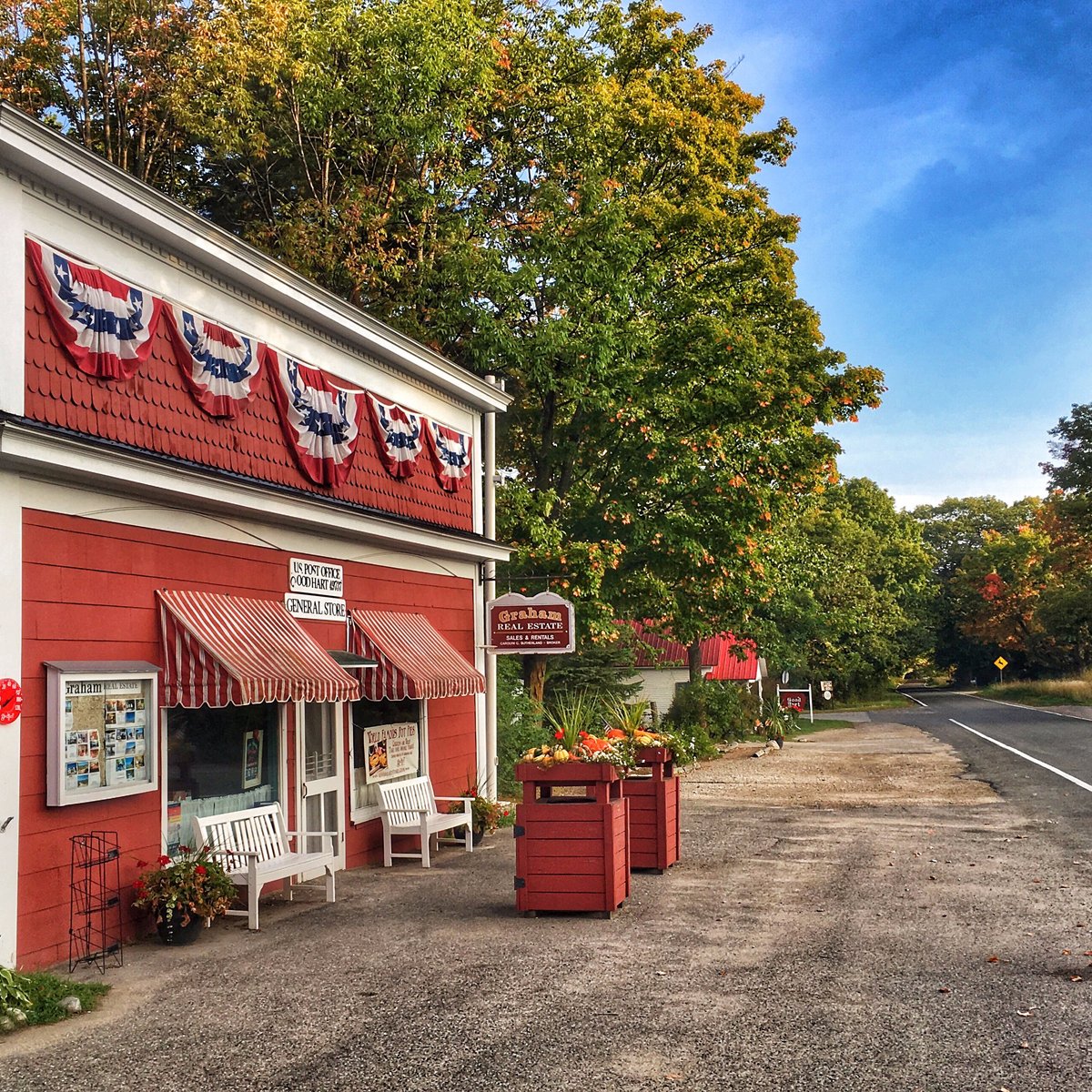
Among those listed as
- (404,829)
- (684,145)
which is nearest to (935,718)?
(684,145)

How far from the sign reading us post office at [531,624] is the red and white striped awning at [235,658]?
465 centimetres

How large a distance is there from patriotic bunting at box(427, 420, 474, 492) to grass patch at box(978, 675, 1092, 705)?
45.7 metres

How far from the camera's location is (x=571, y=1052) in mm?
6566

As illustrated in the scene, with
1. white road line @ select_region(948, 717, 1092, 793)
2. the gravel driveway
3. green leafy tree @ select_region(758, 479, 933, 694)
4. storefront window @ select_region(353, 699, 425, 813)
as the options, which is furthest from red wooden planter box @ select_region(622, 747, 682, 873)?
green leafy tree @ select_region(758, 479, 933, 694)

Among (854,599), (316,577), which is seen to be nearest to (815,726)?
(854,599)

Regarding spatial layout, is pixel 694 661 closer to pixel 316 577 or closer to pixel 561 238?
pixel 561 238

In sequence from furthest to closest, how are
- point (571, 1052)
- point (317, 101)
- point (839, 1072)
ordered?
point (317, 101)
point (571, 1052)
point (839, 1072)

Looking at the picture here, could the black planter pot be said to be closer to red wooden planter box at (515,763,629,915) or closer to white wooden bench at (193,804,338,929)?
white wooden bench at (193,804,338,929)

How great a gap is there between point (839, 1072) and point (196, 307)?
8418 mm

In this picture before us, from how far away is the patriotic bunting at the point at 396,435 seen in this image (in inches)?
572

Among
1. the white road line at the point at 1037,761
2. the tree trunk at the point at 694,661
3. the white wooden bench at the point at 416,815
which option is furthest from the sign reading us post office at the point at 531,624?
the tree trunk at the point at 694,661

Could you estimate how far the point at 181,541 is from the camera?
34.9 ft

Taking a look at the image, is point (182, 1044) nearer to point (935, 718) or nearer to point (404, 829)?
point (404, 829)

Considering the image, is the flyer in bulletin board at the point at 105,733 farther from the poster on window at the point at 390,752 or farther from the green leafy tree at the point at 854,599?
the green leafy tree at the point at 854,599
